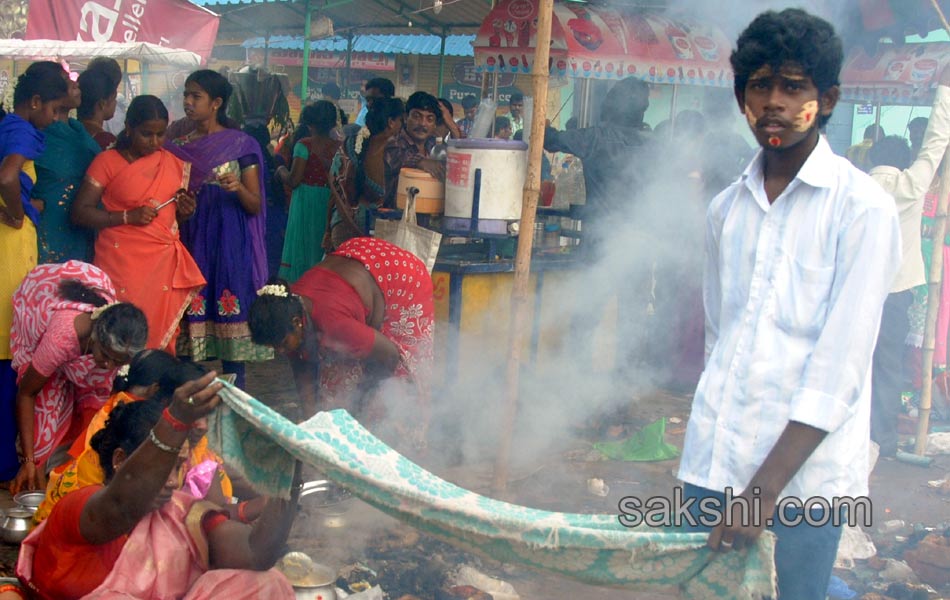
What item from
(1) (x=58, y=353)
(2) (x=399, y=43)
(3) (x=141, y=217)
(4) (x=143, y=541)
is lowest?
(4) (x=143, y=541)

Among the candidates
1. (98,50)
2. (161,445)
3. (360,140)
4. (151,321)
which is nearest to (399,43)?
(98,50)

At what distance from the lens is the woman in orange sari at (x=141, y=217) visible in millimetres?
4633

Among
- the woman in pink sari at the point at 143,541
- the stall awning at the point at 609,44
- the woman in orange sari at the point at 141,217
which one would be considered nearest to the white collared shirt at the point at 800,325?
the woman in pink sari at the point at 143,541

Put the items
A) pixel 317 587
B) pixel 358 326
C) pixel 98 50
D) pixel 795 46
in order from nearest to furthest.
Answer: pixel 795 46 → pixel 317 587 → pixel 358 326 → pixel 98 50

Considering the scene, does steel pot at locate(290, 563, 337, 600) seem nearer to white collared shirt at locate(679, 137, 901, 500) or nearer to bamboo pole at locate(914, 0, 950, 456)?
white collared shirt at locate(679, 137, 901, 500)

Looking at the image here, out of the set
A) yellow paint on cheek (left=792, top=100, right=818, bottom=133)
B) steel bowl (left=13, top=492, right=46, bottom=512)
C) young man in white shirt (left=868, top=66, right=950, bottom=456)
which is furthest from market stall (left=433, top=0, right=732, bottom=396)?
yellow paint on cheek (left=792, top=100, right=818, bottom=133)

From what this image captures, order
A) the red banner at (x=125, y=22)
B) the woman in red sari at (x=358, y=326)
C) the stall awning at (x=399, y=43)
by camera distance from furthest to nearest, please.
Result: the stall awning at (x=399, y=43), the red banner at (x=125, y=22), the woman in red sari at (x=358, y=326)

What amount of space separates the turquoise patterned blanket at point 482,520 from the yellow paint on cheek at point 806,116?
85 centimetres

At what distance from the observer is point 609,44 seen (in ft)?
22.6

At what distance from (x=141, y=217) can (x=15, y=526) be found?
1604mm

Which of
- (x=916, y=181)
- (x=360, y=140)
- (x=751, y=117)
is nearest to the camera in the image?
(x=751, y=117)

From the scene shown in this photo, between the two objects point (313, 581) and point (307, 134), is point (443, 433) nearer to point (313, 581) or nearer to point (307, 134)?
point (313, 581)

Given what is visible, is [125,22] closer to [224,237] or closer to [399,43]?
[224,237]

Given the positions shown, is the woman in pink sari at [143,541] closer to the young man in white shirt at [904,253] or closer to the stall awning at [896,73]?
the young man in white shirt at [904,253]
